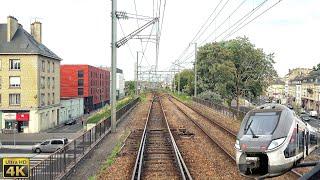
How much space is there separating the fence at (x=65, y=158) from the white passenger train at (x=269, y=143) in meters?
5.41

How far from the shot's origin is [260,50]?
50.2m

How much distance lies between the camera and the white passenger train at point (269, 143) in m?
11.1

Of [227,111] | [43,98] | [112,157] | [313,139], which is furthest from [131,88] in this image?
[313,139]

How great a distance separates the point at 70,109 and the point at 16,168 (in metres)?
66.1

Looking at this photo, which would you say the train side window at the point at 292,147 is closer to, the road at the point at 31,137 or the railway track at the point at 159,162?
→ the railway track at the point at 159,162

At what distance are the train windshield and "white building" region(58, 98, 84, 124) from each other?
5902 centimetres

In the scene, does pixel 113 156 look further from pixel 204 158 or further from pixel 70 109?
pixel 70 109

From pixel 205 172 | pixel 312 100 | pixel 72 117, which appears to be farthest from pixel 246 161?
pixel 312 100

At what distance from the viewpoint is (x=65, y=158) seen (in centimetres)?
1486

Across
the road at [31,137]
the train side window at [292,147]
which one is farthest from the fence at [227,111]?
the train side window at [292,147]

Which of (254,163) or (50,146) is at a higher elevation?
(254,163)

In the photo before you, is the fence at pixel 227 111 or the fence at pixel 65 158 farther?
the fence at pixel 227 111

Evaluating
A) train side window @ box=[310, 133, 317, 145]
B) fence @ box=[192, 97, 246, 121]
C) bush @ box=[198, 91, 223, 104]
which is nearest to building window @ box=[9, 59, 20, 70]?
Result: fence @ box=[192, 97, 246, 121]

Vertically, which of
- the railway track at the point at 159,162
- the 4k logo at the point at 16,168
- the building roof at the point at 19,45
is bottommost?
the railway track at the point at 159,162
